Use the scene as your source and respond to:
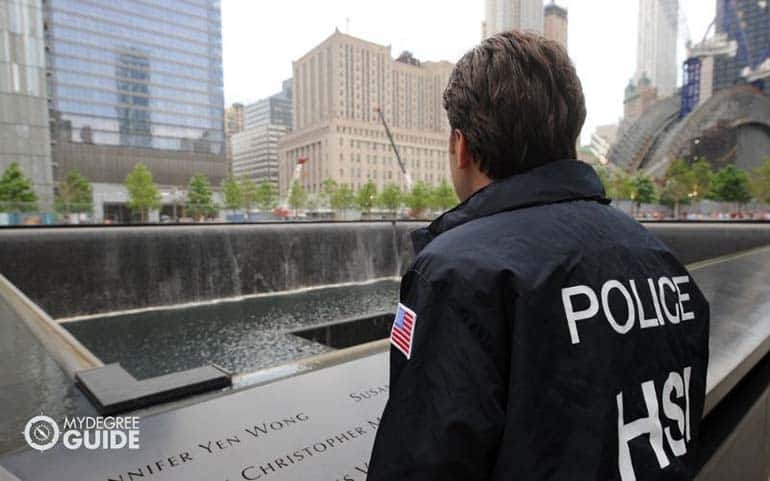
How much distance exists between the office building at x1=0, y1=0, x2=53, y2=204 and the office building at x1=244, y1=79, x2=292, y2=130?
72016 millimetres

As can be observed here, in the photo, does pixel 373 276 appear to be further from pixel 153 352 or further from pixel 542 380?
pixel 542 380

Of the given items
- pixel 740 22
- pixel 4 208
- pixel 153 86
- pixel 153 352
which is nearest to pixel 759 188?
pixel 740 22

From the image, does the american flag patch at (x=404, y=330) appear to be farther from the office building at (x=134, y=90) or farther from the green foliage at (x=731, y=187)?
the office building at (x=134, y=90)

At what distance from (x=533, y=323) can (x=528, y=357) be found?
0.05m

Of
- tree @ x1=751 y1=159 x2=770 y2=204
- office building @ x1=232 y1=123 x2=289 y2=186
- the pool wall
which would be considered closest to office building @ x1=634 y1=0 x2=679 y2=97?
tree @ x1=751 y1=159 x2=770 y2=204

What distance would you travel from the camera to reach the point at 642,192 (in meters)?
47.2

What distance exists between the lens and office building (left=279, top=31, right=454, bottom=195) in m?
67.1

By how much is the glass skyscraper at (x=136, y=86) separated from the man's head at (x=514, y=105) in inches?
2261

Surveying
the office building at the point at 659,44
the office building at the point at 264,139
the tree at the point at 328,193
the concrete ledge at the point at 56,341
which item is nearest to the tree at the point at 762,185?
the tree at the point at 328,193

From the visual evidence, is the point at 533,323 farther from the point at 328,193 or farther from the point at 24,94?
the point at 24,94

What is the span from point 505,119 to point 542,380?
0.47 m

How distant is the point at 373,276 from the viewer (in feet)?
53.0

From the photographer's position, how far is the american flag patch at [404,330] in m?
0.81

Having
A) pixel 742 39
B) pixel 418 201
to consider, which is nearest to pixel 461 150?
pixel 418 201
